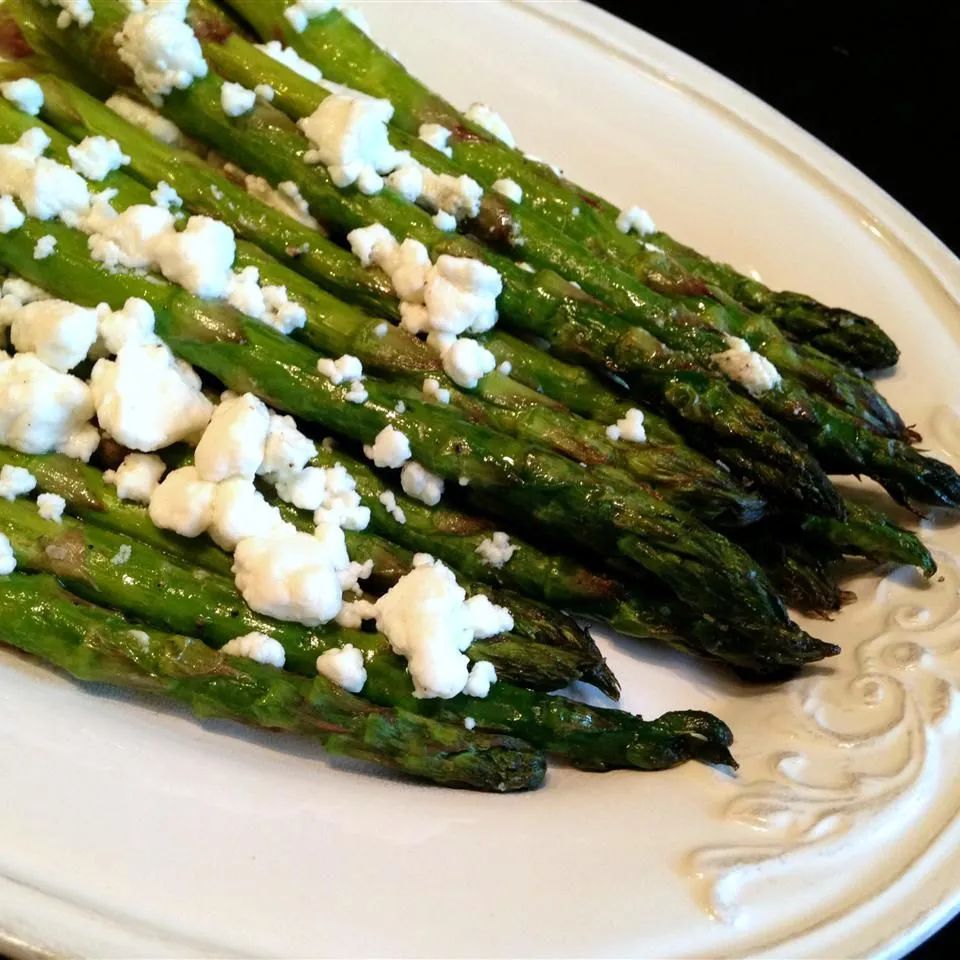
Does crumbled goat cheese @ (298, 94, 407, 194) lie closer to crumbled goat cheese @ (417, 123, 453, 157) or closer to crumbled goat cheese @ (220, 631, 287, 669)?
crumbled goat cheese @ (417, 123, 453, 157)

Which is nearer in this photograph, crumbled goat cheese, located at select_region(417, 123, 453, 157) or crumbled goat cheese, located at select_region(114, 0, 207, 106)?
crumbled goat cheese, located at select_region(114, 0, 207, 106)

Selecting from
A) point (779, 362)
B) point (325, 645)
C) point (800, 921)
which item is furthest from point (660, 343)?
point (800, 921)

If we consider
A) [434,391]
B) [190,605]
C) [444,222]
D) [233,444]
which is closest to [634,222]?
[444,222]

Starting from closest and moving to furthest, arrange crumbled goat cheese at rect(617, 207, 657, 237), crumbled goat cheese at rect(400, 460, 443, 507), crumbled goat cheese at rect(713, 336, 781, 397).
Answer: crumbled goat cheese at rect(400, 460, 443, 507), crumbled goat cheese at rect(713, 336, 781, 397), crumbled goat cheese at rect(617, 207, 657, 237)

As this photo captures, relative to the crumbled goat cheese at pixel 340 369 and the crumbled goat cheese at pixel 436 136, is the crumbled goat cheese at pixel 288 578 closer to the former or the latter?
the crumbled goat cheese at pixel 340 369

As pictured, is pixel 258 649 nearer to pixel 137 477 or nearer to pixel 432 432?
pixel 137 477

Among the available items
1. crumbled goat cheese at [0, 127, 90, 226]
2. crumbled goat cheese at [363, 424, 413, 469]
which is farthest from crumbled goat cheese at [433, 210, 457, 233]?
crumbled goat cheese at [0, 127, 90, 226]

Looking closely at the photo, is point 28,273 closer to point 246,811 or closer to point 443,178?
point 443,178
